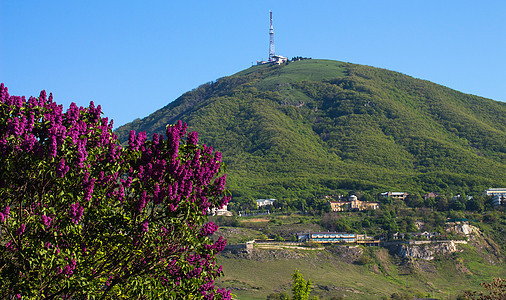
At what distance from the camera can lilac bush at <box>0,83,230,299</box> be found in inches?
495

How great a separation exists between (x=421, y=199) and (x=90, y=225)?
474 ft

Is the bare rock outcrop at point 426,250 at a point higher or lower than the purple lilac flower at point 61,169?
lower

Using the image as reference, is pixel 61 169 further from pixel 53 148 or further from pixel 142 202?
pixel 142 202

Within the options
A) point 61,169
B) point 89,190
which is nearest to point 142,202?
point 89,190

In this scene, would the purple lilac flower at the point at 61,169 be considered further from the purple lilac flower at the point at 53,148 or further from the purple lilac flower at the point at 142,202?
the purple lilac flower at the point at 142,202

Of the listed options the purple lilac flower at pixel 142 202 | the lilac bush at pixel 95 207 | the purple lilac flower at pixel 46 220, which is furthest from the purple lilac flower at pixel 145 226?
the purple lilac flower at pixel 46 220

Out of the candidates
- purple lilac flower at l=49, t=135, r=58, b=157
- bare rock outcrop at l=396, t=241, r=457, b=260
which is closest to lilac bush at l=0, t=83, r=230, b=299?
purple lilac flower at l=49, t=135, r=58, b=157

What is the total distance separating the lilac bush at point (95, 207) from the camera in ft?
41.2

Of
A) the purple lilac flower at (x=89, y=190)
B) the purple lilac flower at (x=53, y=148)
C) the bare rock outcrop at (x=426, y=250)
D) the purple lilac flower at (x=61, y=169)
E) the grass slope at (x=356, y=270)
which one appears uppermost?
the purple lilac flower at (x=53, y=148)

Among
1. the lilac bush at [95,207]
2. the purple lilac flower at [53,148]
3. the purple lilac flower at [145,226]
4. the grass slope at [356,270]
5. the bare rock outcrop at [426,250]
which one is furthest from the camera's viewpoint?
the bare rock outcrop at [426,250]

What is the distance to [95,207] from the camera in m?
13.3

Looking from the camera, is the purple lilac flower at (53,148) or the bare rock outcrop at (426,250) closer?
the purple lilac flower at (53,148)

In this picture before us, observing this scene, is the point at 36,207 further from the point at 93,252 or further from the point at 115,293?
the point at 115,293

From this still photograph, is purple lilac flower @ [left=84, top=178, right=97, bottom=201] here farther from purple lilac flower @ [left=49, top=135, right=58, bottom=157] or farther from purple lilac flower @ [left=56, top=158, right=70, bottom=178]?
purple lilac flower @ [left=49, top=135, right=58, bottom=157]
